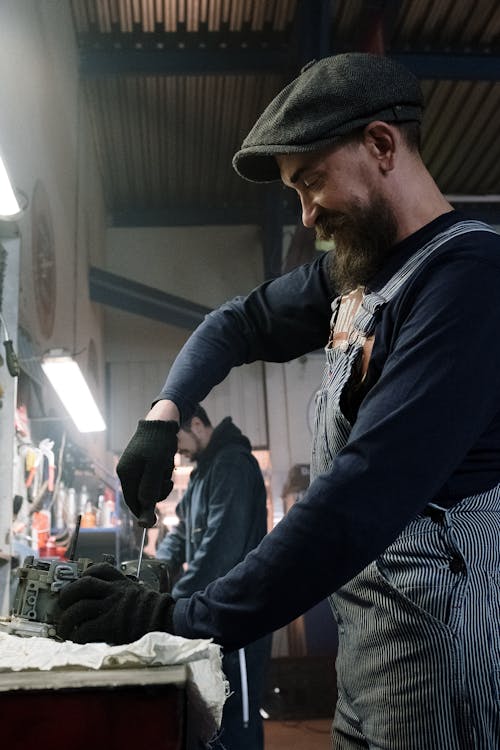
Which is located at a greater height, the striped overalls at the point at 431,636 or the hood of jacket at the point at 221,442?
the striped overalls at the point at 431,636

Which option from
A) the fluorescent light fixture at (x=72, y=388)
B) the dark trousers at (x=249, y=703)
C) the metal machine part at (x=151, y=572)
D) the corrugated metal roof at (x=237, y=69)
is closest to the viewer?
the metal machine part at (x=151, y=572)

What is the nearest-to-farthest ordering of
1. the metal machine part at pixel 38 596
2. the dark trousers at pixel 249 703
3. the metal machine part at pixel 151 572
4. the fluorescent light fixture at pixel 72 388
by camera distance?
the metal machine part at pixel 38 596 → the metal machine part at pixel 151 572 → the dark trousers at pixel 249 703 → the fluorescent light fixture at pixel 72 388

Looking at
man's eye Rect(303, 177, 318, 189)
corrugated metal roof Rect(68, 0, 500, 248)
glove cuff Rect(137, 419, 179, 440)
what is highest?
corrugated metal roof Rect(68, 0, 500, 248)

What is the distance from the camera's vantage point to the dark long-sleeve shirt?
2.45 ft

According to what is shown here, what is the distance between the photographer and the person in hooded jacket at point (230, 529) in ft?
8.19

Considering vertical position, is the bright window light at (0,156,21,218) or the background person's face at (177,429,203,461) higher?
the bright window light at (0,156,21,218)

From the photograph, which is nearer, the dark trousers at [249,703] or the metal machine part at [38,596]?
the metal machine part at [38,596]

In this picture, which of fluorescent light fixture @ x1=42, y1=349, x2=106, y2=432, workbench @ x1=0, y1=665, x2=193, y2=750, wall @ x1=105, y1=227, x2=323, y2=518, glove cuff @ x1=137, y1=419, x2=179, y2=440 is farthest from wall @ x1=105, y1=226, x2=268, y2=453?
workbench @ x1=0, y1=665, x2=193, y2=750

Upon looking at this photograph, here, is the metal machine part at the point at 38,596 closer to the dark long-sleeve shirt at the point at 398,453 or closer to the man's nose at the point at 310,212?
the dark long-sleeve shirt at the point at 398,453

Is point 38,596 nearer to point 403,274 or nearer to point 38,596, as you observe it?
point 38,596

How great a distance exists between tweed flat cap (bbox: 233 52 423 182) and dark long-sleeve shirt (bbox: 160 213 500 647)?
0.26 metres

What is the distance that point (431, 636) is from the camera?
0.84 m

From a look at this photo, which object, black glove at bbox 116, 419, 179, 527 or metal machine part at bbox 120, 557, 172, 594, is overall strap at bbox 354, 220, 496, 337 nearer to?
black glove at bbox 116, 419, 179, 527

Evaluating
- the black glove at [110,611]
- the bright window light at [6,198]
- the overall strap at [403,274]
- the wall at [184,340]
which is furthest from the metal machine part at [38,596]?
the wall at [184,340]
